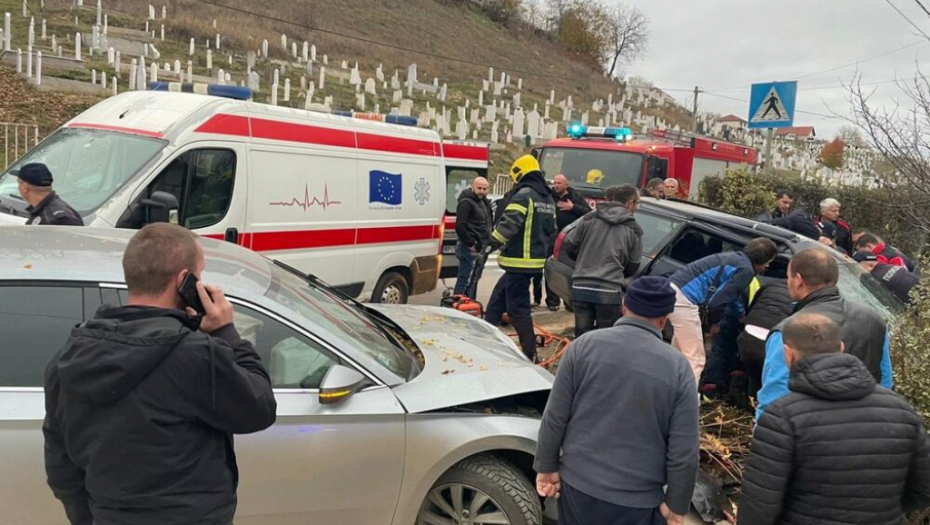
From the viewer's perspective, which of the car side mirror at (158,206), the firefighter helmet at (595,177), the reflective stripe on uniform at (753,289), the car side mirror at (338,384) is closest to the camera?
the car side mirror at (338,384)

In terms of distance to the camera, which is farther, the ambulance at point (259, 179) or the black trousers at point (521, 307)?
the black trousers at point (521, 307)

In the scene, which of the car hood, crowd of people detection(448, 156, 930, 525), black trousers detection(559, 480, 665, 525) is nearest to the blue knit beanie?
crowd of people detection(448, 156, 930, 525)

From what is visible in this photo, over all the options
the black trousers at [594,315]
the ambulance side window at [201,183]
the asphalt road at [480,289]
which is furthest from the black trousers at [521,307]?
the ambulance side window at [201,183]

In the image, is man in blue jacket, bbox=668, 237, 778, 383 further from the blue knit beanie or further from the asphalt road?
the asphalt road

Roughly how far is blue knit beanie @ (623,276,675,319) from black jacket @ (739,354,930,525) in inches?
19.2

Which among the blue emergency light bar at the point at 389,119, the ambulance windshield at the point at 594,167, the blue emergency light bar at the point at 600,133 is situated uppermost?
the blue emergency light bar at the point at 600,133

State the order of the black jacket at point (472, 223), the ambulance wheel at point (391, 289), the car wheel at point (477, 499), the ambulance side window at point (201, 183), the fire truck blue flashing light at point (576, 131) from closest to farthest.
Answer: the car wheel at point (477, 499) → the ambulance side window at point (201, 183) → the ambulance wheel at point (391, 289) → the black jacket at point (472, 223) → the fire truck blue flashing light at point (576, 131)

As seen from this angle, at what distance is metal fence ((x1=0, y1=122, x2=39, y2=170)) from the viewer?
13.6 metres

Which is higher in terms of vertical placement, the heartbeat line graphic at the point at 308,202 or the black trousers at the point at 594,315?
the heartbeat line graphic at the point at 308,202

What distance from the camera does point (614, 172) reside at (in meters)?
11.4

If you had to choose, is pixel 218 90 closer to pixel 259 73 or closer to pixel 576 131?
pixel 576 131

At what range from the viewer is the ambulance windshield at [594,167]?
1136 centimetres

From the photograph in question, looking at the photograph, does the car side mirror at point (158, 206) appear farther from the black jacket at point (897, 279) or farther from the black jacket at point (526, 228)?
the black jacket at point (897, 279)

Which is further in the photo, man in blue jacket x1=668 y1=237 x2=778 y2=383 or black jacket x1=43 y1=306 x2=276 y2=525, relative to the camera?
man in blue jacket x1=668 y1=237 x2=778 y2=383
